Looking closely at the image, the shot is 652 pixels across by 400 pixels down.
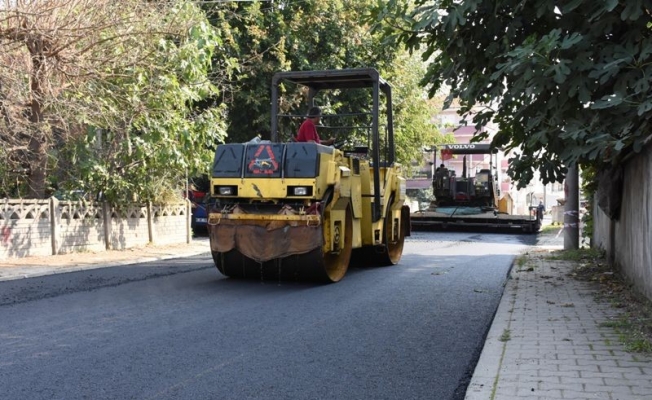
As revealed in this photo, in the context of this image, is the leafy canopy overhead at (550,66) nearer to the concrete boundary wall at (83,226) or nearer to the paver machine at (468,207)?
the concrete boundary wall at (83,226)

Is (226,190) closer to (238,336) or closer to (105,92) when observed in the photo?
(238,336)

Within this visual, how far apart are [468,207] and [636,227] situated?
707 inches

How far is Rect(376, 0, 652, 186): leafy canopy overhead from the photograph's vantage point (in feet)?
23.4

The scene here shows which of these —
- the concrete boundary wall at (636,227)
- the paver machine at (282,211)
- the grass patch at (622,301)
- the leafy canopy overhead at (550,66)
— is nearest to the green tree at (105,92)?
the paver machine at (282,211)

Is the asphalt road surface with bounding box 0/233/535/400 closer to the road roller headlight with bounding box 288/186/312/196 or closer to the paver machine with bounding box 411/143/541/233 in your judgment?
the road roller headlight with bounding box 288/186/312/196

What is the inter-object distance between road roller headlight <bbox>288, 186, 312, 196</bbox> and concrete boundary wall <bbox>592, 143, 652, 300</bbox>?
410 centimetres

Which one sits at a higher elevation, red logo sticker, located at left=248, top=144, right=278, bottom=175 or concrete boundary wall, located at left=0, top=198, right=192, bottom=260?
red logo sticker, located at left=248, top=144, right=278, bottom=175

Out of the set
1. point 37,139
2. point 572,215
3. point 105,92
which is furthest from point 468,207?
point 37,139

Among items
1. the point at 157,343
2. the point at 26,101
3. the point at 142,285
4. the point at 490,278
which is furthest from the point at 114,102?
the point at 157,343

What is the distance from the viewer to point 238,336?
6.51 m

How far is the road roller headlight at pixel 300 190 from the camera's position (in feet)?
31.0

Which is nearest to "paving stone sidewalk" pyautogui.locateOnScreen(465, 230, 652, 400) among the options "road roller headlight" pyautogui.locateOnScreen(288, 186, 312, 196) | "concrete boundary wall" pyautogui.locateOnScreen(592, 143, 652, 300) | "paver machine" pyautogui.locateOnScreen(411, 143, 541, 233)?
"concrete boundary wall" pyautogui.locateOnScreen(592, 143, 652, 300)

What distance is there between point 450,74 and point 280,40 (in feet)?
42.4

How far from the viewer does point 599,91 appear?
777cm
